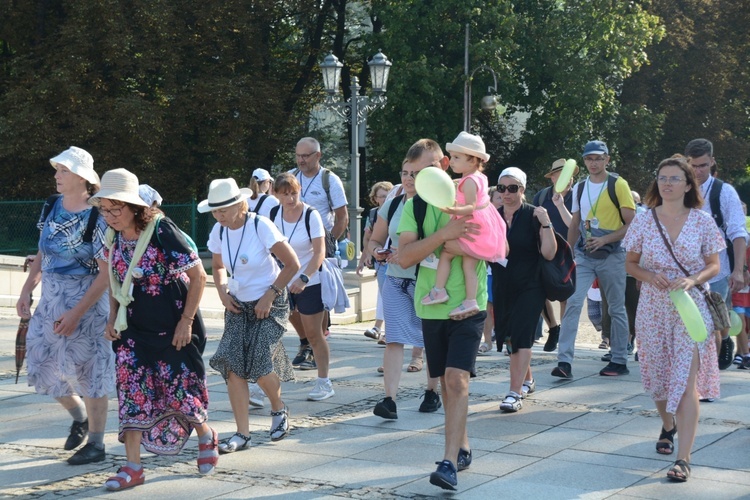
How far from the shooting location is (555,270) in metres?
7.98

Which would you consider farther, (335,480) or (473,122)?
(473,122)

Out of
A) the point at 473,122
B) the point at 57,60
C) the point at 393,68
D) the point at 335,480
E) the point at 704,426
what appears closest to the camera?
the point at 335,480

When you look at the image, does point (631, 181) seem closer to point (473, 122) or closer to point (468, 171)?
point (473, 122)

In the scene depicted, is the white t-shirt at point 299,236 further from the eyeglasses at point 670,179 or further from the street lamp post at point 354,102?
the street lamp post at point 354,102

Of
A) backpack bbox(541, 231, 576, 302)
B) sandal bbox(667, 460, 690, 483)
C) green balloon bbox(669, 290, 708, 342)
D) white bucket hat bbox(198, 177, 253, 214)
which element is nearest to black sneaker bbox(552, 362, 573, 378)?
backpack bbox(541, 231, 576, 302)

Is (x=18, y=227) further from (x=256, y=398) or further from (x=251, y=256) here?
(x=251, y=256)

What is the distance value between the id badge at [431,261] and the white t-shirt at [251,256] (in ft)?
3.74

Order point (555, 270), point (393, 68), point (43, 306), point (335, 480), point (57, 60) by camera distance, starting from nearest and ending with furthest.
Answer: point (335, 480) < point (43, 306) < point (555, 270) < point (57, 60) < point (393, 68)

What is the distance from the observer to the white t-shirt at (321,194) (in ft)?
33.8

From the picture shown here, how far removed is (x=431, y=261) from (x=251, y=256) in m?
1.32

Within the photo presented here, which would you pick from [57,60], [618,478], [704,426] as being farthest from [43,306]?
[57,60]

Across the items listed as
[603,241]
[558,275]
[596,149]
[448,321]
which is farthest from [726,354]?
[596,149]

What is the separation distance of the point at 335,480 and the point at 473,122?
33.5m

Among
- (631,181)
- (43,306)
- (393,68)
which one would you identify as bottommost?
(43,306)
